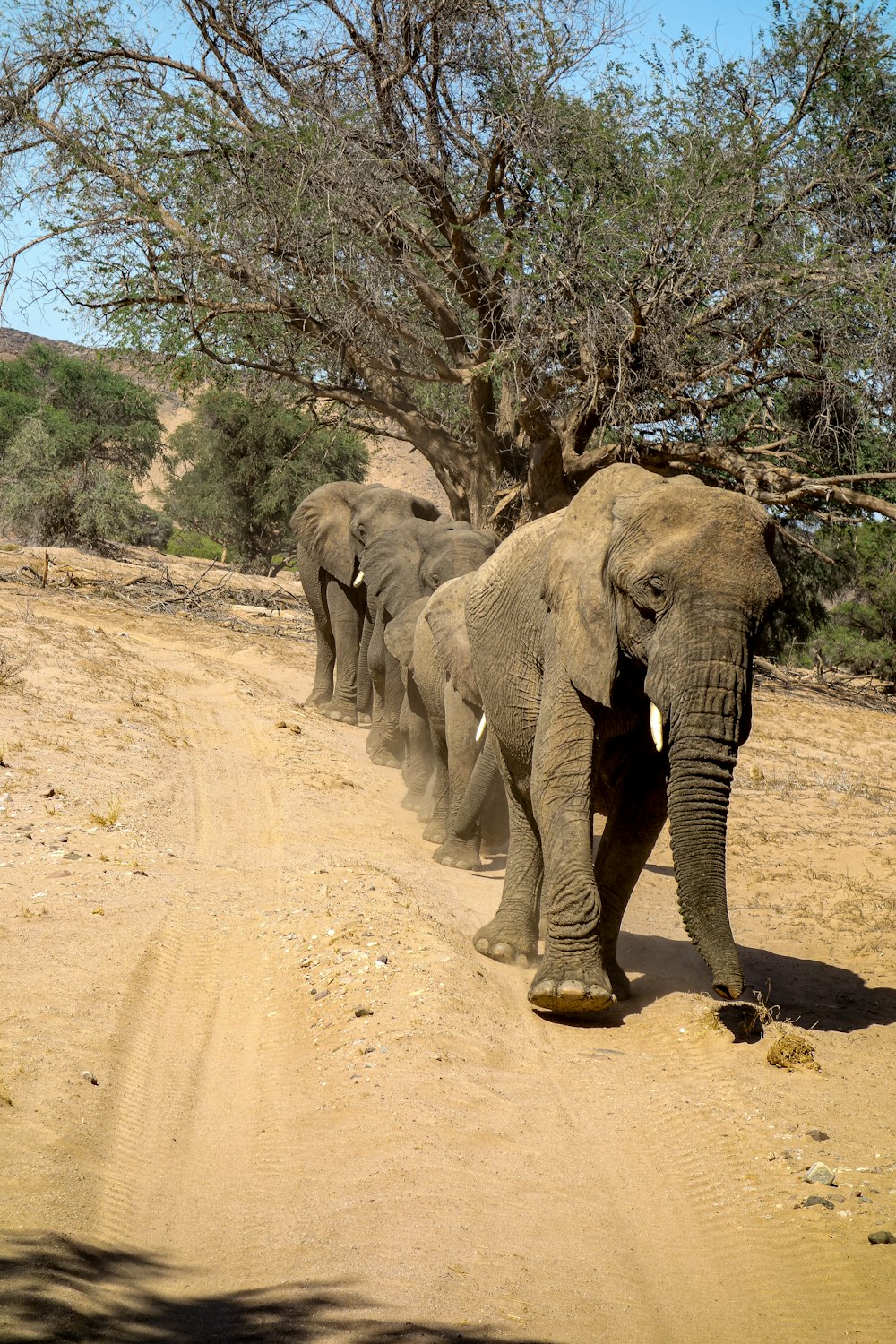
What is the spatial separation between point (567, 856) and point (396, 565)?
660 cm

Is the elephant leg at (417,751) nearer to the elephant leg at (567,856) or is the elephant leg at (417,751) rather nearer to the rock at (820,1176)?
the elephant leg at (567,856)

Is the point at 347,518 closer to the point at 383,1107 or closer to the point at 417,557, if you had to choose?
the point at 417,557

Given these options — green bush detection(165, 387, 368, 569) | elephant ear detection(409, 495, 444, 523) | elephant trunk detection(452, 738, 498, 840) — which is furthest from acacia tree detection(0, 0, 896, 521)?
green bush detection(165, 387, 368, 569)

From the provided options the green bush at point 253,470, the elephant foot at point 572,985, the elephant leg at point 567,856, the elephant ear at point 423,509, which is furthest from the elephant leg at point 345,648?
the green bush at point 253,470

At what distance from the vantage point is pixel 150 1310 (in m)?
2.88

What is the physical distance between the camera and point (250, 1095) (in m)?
4.36

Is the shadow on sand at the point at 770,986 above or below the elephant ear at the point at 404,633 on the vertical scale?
below

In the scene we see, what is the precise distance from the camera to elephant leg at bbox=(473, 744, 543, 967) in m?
6.18

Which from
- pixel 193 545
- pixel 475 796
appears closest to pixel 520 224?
pixel 475 796

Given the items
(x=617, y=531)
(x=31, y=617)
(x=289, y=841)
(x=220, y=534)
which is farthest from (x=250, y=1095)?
(x=220, y=534)

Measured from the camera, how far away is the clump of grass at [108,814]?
7449 millimetres

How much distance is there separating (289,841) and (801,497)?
9.84 m

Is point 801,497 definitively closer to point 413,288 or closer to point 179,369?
point 413,288

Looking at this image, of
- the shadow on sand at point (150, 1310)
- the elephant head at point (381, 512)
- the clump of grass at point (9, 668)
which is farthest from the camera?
the elephant head at point (381, 512)
